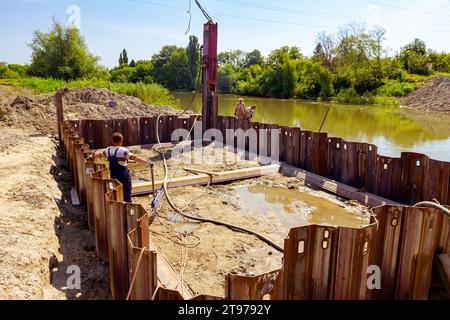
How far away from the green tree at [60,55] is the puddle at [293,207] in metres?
34.1

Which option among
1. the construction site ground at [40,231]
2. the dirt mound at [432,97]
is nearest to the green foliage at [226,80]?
the dirt mound at [432,97]

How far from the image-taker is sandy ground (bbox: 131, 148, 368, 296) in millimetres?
4406

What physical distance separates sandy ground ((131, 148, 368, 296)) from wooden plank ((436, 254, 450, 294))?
1.82 metres

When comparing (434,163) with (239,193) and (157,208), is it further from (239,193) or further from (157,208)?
(157,208)

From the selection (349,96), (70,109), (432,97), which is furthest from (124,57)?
(70,109)

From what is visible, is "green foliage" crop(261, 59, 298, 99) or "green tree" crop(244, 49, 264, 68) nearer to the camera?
"green foliage" crop(261, 59, 298, 99)

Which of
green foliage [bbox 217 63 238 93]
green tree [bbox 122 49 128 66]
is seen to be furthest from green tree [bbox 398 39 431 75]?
green tree [bbox 122 49 128 66]

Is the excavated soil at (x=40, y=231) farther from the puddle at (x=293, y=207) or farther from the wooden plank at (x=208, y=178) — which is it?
the puddle at (x=293, y=207)

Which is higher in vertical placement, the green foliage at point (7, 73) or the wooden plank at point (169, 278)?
the green foliage at point (7, 73)

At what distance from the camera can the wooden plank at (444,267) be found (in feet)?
12.9

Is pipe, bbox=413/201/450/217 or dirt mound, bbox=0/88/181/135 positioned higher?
dirt mound, bbox=0/88/181/135

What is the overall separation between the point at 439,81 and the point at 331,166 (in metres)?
36.5

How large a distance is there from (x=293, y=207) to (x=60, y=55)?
36.9 meters

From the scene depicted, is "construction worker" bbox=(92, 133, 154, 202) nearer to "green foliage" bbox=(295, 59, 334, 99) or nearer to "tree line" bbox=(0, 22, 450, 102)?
"tree line" bbox=(0, 22, 450, 102)
